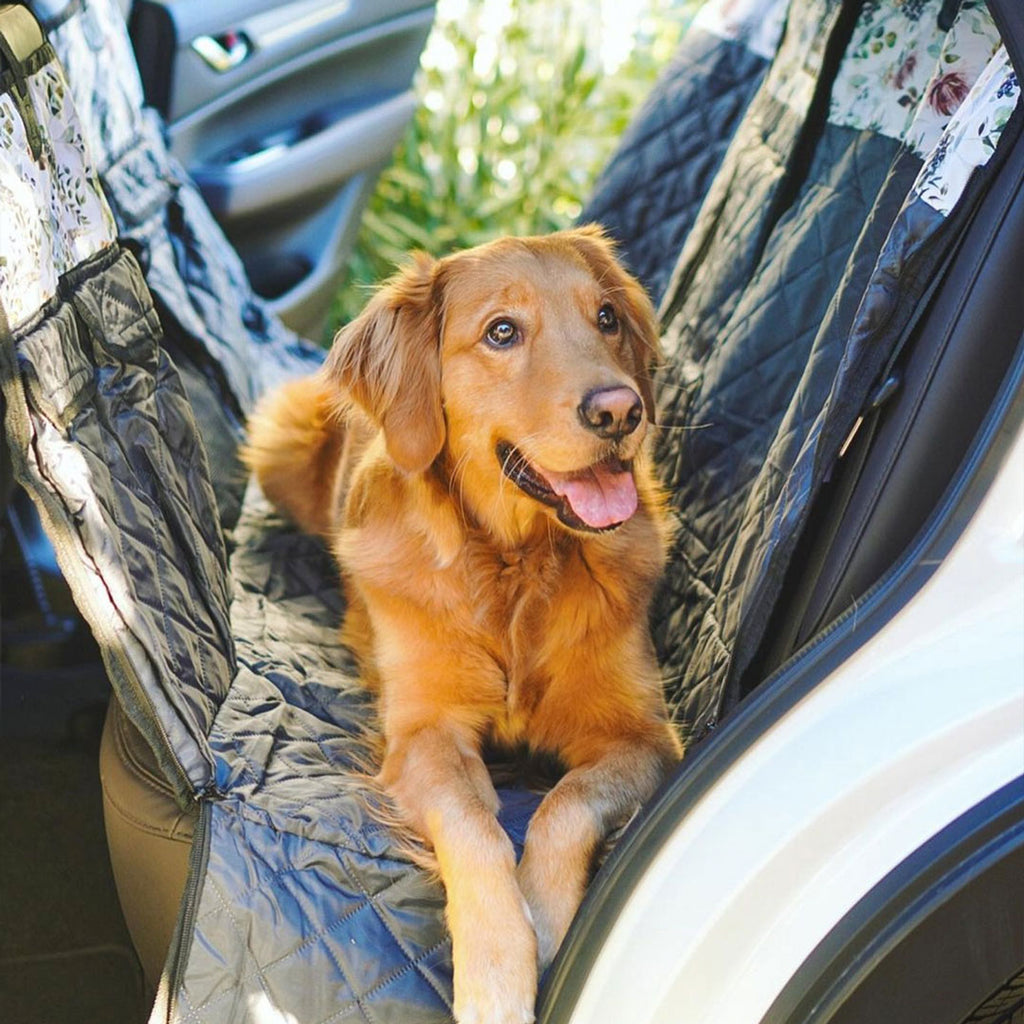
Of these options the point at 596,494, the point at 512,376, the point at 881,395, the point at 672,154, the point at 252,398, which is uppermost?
the point at 881,395

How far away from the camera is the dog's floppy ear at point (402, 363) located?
7.02ft

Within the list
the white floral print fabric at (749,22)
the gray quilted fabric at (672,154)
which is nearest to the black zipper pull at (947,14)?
the white floral print fabric at (749,22)

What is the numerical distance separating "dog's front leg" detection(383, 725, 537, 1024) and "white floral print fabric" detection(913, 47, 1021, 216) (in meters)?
1.06

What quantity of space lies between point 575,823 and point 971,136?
1.08 m

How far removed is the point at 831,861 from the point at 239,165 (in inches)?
113

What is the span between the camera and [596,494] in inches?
79.6

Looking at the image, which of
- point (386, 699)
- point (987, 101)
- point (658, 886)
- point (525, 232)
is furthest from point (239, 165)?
point (658, 886)

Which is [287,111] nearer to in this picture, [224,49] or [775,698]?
[224,49]

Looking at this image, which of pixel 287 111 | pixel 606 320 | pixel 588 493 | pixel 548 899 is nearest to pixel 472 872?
pixel 548 899

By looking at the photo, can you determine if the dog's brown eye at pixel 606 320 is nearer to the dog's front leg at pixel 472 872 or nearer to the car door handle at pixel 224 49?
the dog's front leg at pixel 472 872

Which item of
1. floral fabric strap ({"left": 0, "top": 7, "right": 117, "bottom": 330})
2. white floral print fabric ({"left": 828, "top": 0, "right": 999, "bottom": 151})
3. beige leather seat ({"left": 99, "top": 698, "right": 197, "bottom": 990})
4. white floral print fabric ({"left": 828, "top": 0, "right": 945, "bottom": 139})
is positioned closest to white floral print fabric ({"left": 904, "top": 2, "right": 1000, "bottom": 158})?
white floral print fabric ({"left": 828, "top": 0, "right": 999, "bottom": 151})

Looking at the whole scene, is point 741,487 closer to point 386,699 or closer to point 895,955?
point 386,699

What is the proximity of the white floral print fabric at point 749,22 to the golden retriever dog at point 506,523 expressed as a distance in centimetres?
76

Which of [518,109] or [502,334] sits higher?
[502,334]
